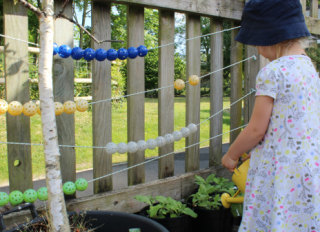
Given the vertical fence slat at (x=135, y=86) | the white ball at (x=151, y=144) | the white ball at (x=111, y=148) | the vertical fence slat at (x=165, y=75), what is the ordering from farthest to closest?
the vertical fence slat at (x=165, y=75)
the vertical fence slat at (x=135, y=86)
the white ball at (x=151, y=144)
the white ball at (x=111, y=148)

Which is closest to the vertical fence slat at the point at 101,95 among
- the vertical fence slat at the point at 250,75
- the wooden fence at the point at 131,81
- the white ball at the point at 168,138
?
the wooden fence at the point at 131,81

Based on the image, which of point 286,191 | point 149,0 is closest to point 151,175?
point 149,0

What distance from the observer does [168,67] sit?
2496mm

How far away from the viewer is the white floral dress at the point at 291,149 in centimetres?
150

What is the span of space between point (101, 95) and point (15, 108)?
575 mm

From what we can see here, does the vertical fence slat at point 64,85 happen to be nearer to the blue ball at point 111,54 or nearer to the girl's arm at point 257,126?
the blue ball at point 111,54

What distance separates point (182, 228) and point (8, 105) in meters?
1.26

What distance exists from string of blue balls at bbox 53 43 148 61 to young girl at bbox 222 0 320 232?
0.79m

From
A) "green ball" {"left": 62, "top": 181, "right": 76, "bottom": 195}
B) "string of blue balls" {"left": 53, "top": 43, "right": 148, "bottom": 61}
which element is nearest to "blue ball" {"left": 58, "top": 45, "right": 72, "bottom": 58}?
"string of blue balls" {"left": 53, "top": 43, "right": 148, "bottom": 61}

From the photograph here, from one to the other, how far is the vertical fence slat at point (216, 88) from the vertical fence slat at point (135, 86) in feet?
2.44

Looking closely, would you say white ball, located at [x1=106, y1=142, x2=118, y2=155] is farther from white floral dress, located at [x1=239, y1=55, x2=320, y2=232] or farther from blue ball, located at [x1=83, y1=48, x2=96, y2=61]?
white floral dress, located at [x1=239, y1=55, x2=320, y2=232]

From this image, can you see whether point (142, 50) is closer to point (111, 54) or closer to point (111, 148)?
point (111, 54)

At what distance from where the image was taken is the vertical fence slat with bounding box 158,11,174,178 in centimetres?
247

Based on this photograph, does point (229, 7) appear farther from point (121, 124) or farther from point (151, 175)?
point (121, 124)
